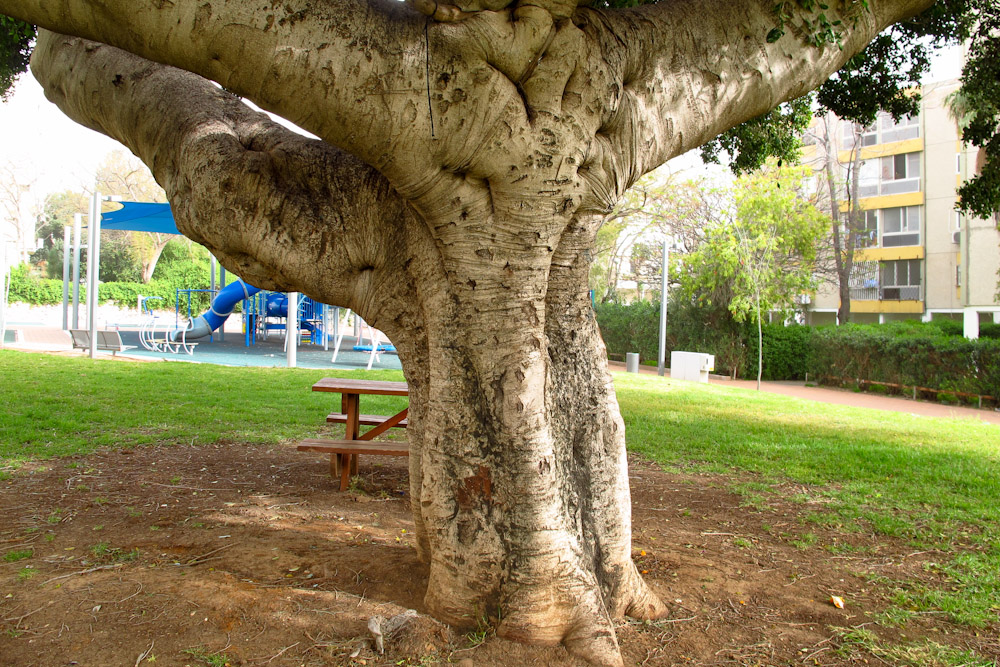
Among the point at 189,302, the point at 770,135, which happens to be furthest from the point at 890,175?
the point at 770,135

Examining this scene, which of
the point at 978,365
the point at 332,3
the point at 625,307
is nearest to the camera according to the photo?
the point at 332,3

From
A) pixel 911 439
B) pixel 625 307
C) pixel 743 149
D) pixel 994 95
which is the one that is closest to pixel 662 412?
pixel 911 439

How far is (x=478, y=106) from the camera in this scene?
2.94 meters

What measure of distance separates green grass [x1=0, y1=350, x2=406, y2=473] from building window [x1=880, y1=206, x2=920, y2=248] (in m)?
30.7

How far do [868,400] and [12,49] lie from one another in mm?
16223

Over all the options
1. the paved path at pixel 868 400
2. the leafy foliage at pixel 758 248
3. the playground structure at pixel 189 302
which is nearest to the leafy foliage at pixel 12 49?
the playground structure at pixel 189 302

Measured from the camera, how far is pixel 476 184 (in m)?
3.12

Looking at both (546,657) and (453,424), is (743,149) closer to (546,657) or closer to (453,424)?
(453,424)

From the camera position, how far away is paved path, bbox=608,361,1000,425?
13641 millimetres

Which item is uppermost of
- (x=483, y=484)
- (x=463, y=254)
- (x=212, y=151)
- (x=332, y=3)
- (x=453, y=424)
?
(x=332, y=3)

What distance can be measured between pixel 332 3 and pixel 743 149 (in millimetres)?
5276

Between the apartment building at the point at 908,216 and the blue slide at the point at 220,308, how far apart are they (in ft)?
75.5

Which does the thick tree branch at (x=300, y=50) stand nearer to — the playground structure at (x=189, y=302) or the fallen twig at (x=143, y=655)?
the fallen twig at (x=143, y=655)

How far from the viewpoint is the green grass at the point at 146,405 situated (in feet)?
23.8
